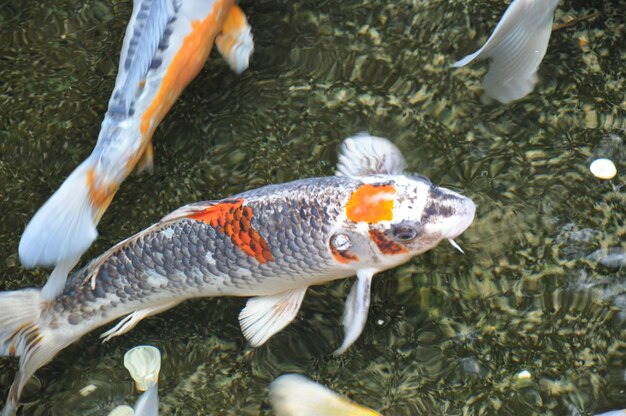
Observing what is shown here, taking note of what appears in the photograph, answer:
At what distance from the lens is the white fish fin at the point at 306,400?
3154mm

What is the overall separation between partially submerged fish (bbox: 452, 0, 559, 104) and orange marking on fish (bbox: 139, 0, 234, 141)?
41.9 inches

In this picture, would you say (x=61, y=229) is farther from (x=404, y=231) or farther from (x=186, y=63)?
(x=404, y=231)

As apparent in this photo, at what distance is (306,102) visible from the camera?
3.95 meters

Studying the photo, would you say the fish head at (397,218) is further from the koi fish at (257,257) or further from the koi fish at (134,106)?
the koi fish at (134,106)

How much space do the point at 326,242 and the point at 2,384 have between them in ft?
4.75

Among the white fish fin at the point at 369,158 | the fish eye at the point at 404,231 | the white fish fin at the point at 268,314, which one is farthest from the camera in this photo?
the white fish fin at the point at 369,158

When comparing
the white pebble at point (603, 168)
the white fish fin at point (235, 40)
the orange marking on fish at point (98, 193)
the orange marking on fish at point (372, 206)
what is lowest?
the white pebble at point (603, 168)

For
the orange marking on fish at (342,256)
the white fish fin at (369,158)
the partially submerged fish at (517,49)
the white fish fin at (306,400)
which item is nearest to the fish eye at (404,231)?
the orange marking on fish at (342,256)

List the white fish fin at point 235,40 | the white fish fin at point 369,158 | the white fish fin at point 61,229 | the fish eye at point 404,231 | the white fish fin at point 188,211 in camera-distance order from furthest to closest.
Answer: the white fish fin at point 235,40 → the white fish fin at point 369,158 → the white fish fin at point 188,211 → the fish eye at point 404,231 → the white fish fin at point 61,229

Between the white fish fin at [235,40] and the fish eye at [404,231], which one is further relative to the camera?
the white fish fin at [235,40]

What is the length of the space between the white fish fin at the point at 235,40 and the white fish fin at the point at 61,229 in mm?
1045

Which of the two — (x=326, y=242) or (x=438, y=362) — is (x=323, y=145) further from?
(x=438, y=362)

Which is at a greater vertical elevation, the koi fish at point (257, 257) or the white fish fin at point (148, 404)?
the koi fish at point (257, 257)

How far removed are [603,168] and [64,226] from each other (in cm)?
216
